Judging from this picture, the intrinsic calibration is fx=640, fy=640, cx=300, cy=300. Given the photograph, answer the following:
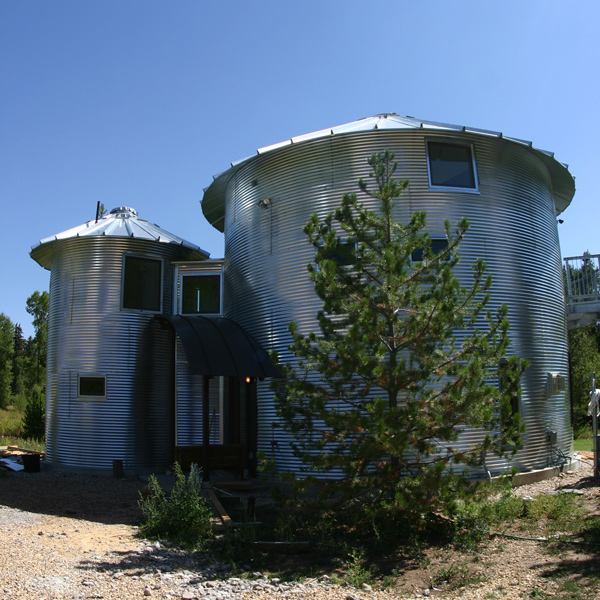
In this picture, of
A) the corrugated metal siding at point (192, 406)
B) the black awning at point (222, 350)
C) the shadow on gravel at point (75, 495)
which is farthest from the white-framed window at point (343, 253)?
the corrugated metal siding at point (192, 406)

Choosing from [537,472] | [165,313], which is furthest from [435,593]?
[165,313]

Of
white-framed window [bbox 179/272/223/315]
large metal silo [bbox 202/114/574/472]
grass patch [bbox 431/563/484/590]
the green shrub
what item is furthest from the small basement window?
grass patch [bbox 431/563/484/590]

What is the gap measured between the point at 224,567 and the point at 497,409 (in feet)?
14.1

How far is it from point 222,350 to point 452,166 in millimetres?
6592

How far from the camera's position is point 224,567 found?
27.4 ft

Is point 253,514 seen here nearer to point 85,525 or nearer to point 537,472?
point 85,525

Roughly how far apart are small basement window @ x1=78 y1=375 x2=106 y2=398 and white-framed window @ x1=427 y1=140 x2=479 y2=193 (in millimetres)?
10237

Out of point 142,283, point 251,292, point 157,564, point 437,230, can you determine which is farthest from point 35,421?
point 157,564

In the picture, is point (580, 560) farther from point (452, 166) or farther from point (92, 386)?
point (92, 386)

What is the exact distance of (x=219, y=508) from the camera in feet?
35.3

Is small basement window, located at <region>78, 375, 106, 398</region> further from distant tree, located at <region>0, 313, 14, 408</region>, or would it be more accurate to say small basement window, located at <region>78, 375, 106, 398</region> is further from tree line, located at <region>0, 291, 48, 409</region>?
distant tree, located at <region>0, 313, 14, 408</region>

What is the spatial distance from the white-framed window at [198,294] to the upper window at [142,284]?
0.79 m

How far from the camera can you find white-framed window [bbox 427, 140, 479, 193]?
13992 millimetres

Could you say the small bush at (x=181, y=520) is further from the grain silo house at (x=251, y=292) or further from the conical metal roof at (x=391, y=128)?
the conical metal roof at (x=391, y=128)
